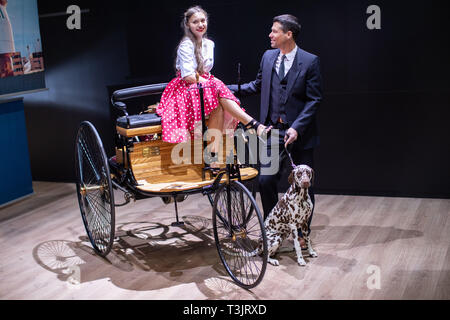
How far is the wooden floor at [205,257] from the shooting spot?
3818 mm

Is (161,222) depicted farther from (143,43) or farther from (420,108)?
(420,108)

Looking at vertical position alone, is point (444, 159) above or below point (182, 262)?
above

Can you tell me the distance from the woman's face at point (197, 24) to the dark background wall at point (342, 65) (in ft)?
6.31

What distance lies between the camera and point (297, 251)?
418 centimetres

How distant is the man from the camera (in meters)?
4.15

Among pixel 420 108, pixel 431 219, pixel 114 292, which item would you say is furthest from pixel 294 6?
pixel 114 292

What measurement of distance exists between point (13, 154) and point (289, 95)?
3524mm

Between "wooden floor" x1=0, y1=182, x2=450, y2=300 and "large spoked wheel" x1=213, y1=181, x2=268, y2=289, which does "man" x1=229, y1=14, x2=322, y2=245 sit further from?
"wooden floor" x1=0, y1=182, x2=450, y2=300

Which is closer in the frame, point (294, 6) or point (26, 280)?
point (26, 280)

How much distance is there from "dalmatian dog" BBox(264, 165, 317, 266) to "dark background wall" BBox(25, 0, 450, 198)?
193 centimetres

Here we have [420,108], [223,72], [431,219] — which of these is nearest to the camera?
[431,219]

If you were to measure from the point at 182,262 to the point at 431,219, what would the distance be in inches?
90.0

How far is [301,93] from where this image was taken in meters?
4.22

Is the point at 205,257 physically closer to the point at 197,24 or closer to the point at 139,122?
the point at 139,122
